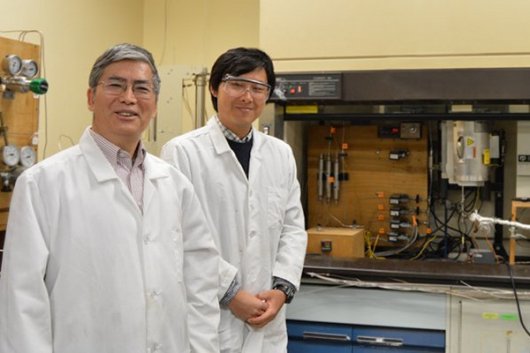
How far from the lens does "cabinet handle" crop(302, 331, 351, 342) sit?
2.23 meters

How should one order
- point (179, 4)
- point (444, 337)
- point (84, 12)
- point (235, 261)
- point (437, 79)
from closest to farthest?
point (235, 261) < point (444, 337) < point (437, 79) < point (84, 12) < point (179, 4)

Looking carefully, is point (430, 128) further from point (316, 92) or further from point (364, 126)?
point (316, 92)

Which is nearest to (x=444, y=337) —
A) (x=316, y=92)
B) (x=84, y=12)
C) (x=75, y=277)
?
(x=316, y=92)

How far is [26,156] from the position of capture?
251 cm

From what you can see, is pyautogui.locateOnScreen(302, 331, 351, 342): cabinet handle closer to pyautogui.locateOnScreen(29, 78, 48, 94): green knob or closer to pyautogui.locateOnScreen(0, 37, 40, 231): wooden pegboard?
pyautogui.locateOnScreen(0, 37, 40, 231): wooden pegboard

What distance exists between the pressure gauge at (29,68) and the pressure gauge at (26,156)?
341 mm

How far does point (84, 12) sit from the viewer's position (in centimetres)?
333

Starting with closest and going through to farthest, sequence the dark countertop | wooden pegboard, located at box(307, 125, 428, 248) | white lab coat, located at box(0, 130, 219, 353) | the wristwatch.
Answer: white lab coat, located at box(0, 130, 219, 353) < the wristwatch < the dark countertop < wooden pegboard, located at box(307, 125, 428, 248)

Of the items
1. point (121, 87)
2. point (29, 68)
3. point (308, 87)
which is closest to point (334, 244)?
point (308, 87)

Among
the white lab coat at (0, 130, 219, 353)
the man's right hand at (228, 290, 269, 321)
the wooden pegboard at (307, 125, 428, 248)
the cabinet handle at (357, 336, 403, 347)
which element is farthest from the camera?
the wooden pegboard at (307, 125, 428, 248)

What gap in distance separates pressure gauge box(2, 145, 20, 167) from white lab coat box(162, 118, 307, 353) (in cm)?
104

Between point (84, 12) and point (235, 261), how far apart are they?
230 centimetres

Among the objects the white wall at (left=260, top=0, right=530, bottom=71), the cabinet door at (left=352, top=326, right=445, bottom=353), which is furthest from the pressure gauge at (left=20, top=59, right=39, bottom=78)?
the cabinet door at (left=352, top=326, right=445, bottom=353)

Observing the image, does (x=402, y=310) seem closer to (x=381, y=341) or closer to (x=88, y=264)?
(x=381, y=341)
